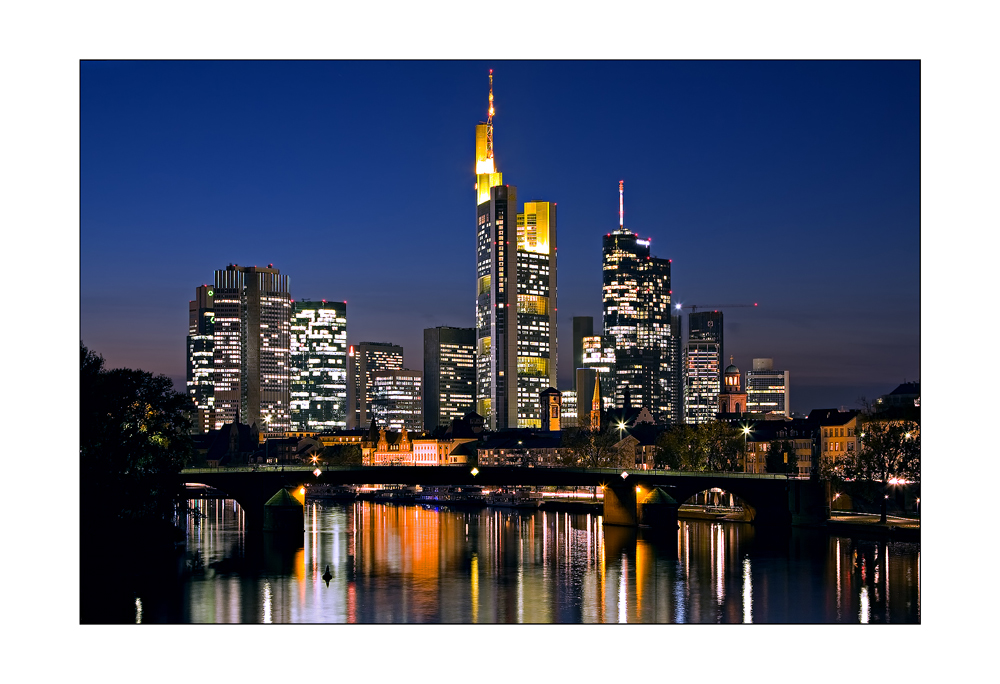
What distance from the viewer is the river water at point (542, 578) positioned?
49.2 meters

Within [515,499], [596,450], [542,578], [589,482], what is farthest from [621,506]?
[596,450]

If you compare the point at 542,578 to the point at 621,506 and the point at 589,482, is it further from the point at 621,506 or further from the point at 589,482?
the point at 621,506

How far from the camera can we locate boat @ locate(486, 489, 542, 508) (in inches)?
5118

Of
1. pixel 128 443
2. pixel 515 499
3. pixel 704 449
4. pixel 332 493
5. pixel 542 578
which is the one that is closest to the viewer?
pixel 128 443

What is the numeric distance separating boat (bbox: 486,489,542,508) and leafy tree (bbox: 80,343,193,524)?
216 ft

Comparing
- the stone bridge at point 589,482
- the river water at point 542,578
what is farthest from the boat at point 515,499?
the river water at point 542,578

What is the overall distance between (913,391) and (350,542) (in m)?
72.4

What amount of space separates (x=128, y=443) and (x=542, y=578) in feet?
69.2

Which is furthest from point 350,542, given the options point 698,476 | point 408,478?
point 698,476

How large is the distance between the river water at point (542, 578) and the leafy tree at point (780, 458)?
115 ft

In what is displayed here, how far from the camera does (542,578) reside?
2399 inches
